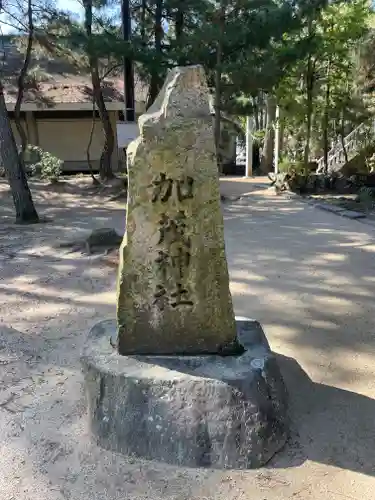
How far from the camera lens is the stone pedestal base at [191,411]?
2326 mm

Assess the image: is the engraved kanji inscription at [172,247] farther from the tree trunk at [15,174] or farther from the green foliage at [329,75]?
the green foliage at [329,75]

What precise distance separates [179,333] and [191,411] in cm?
43

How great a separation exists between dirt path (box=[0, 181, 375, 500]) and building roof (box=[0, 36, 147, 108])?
8.97 meters

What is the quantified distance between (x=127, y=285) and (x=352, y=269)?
12.0 feet

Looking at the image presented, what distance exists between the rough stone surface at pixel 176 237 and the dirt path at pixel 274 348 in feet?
1.99

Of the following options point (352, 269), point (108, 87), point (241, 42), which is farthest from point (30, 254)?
point (108, 87)

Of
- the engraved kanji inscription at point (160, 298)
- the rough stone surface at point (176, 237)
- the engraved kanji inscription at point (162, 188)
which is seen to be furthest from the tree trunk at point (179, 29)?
the engraved kanji inscription at point (160, 298)

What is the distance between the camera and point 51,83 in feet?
53.1

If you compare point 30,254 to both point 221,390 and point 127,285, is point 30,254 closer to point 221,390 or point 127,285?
point 127,285

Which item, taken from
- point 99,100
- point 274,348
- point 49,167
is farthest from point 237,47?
point 274,348

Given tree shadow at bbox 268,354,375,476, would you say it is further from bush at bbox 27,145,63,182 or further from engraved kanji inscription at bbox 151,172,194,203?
bush at bbox 27,145,63,182

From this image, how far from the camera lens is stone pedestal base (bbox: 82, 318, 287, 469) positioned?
2326 millimetres

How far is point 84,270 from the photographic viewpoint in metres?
5.62

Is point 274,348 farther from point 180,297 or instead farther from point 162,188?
point 162,188
